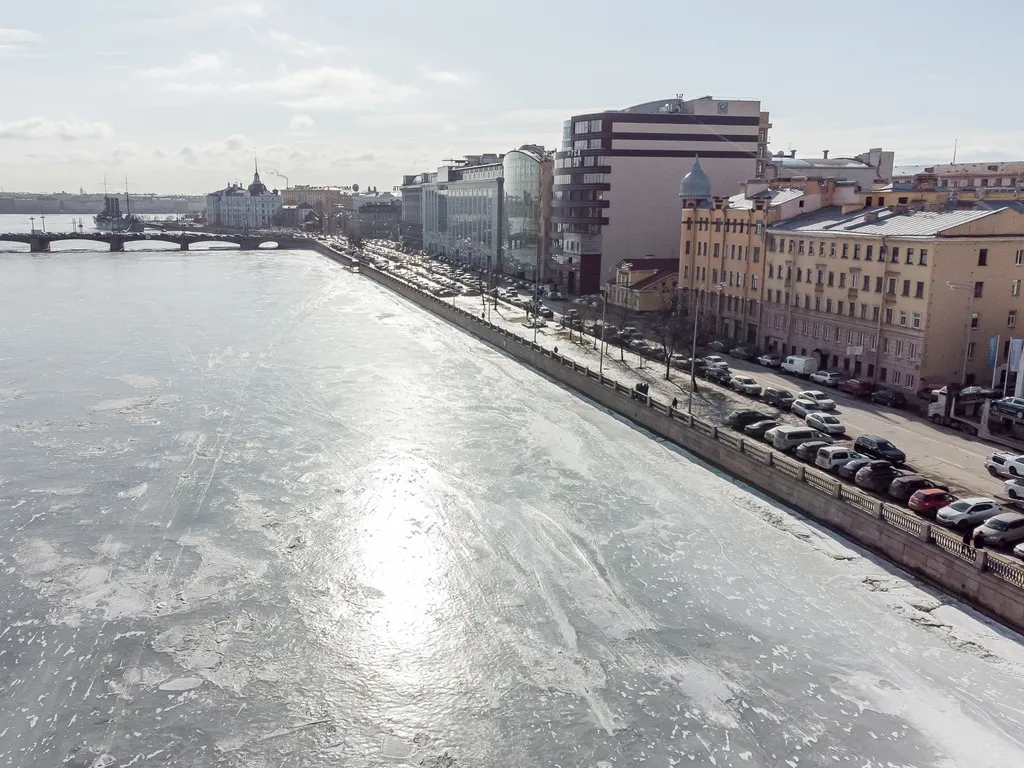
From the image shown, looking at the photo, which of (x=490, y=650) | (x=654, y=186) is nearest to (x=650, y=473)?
(x=490, y=650)

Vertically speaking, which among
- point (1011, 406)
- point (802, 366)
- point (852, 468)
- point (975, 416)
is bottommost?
point (975, 416)

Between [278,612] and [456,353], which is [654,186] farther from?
[278,612]

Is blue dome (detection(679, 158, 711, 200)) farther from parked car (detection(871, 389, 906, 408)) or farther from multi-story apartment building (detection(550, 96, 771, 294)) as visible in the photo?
parked car (detection(871, 389, 906, 408))

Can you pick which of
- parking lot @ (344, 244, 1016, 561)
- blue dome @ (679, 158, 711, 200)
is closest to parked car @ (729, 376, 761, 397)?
parking lot @ (344, 244, 1016, 561)

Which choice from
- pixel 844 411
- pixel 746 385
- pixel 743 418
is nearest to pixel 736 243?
pixel 746 385

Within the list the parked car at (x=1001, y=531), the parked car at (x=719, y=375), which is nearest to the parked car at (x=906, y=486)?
the parked car at (x=1001, y=531)

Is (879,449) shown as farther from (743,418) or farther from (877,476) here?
(743,418)

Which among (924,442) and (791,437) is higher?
(791,437)

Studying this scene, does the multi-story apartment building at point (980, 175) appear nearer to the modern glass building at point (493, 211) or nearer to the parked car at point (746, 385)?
the modern glass building at point (493, 211)
